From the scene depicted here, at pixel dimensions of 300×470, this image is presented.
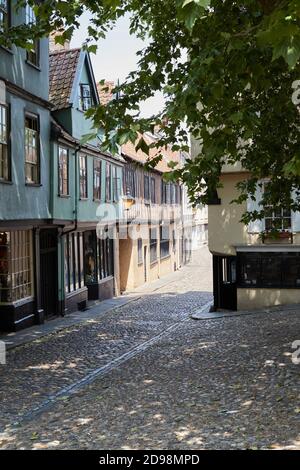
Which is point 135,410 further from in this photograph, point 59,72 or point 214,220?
point 59,72

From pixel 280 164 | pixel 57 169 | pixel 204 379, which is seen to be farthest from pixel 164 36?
pixel 57 169

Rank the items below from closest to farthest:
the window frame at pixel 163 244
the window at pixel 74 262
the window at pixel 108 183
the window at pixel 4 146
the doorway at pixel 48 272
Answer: the window at pixel 4 146 < the doorway at pixel 48 272 < the window at pixel 74 262 < the window at pixel 108 183 < the window frame at pixel 163 244

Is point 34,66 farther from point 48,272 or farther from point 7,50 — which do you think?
point 48,272

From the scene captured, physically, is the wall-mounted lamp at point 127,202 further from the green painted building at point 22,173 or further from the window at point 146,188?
the green painted building at point 22,173

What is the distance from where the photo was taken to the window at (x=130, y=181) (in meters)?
30.9

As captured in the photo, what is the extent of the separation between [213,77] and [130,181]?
1012 inches

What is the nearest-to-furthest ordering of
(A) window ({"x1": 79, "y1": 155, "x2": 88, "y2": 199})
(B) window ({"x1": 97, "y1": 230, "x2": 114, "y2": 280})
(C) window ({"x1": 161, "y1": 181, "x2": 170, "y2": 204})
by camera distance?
(A) window ({"x1": 79, "y1": 155, "x2": 88, "y2": 199}), (B) window ({"x1": 97, "y1": 230, "x2": 114, "y2": 280}), (C) window ({"x1": 161, "y1": 181, "x2": 170, "y2": 204})

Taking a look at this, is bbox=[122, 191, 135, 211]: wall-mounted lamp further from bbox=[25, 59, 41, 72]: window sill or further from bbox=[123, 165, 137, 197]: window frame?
bbox=[25, 59, 41, 72]: window sill

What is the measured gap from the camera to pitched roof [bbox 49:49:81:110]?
20844 mm

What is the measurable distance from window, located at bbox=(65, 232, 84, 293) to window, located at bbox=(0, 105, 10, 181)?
21.8 ft

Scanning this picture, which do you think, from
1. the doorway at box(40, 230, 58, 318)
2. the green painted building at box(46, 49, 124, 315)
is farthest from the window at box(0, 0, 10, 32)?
the doorway at box(40, 230, 58, 318)

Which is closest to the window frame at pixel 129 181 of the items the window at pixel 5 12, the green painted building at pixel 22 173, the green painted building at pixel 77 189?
the green painted building at pixel 77 189

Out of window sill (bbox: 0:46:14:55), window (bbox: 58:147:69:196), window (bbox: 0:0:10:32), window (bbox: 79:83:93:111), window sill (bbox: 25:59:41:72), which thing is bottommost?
window (bbox: 58:147:69:196)

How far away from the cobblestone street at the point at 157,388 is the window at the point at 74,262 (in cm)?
459
